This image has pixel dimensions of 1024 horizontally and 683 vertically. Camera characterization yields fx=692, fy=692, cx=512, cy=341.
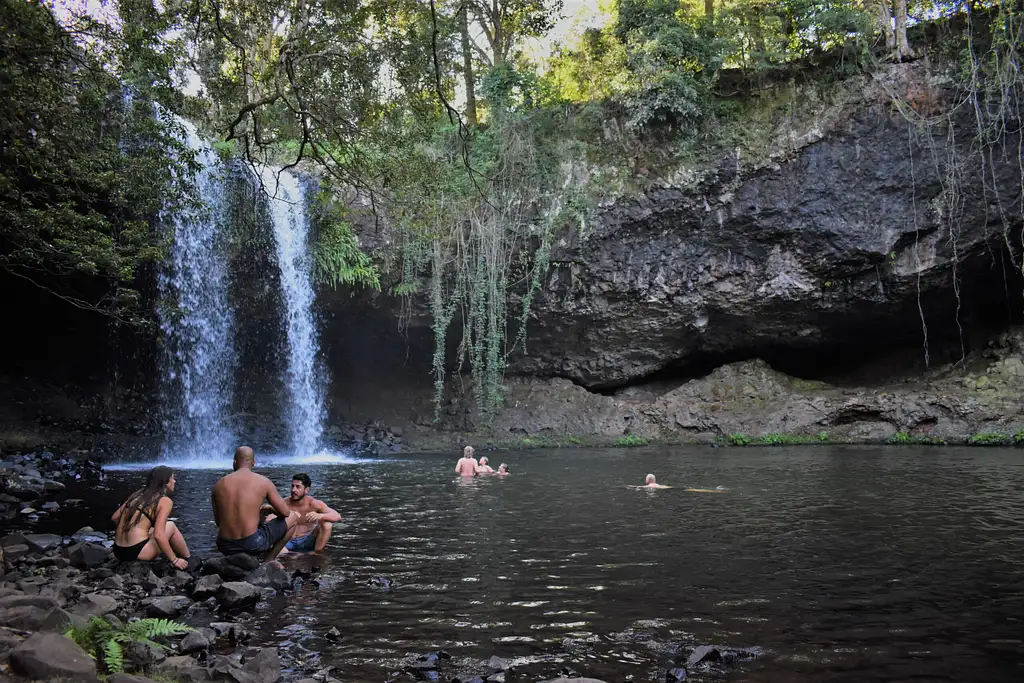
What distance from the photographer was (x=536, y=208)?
2078 cm

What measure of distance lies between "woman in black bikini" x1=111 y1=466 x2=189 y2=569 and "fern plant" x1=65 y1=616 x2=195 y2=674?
6.52 feet

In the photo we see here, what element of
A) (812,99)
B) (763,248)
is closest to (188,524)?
(763,248)

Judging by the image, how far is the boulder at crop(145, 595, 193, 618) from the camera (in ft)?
16.1

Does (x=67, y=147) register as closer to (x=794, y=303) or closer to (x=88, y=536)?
(x=88, y=536)

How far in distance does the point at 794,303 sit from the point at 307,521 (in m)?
17.6

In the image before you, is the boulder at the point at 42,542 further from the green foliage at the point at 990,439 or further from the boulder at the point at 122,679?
the green foliage at the point at 990,439

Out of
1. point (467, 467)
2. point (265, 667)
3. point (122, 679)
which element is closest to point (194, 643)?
point (265, 667)

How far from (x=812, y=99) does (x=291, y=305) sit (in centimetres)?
1637

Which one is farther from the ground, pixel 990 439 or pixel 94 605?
pixel 94 605

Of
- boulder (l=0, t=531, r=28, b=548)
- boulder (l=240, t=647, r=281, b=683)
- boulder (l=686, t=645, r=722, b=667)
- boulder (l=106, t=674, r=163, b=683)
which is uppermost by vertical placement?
boulder (l=106, t=674, r=163, b=683)

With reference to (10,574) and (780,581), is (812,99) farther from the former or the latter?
(10,574)

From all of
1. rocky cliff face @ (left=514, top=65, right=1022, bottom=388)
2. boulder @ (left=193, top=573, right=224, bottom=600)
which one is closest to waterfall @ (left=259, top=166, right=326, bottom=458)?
rocky cliff face @ (left=514, top=65, right=1022, bottom=388)

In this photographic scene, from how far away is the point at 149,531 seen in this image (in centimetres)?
622

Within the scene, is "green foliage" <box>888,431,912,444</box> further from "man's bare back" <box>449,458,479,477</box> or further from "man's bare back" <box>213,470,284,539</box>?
"man's bare back" <box>213,470,284,539</box>
